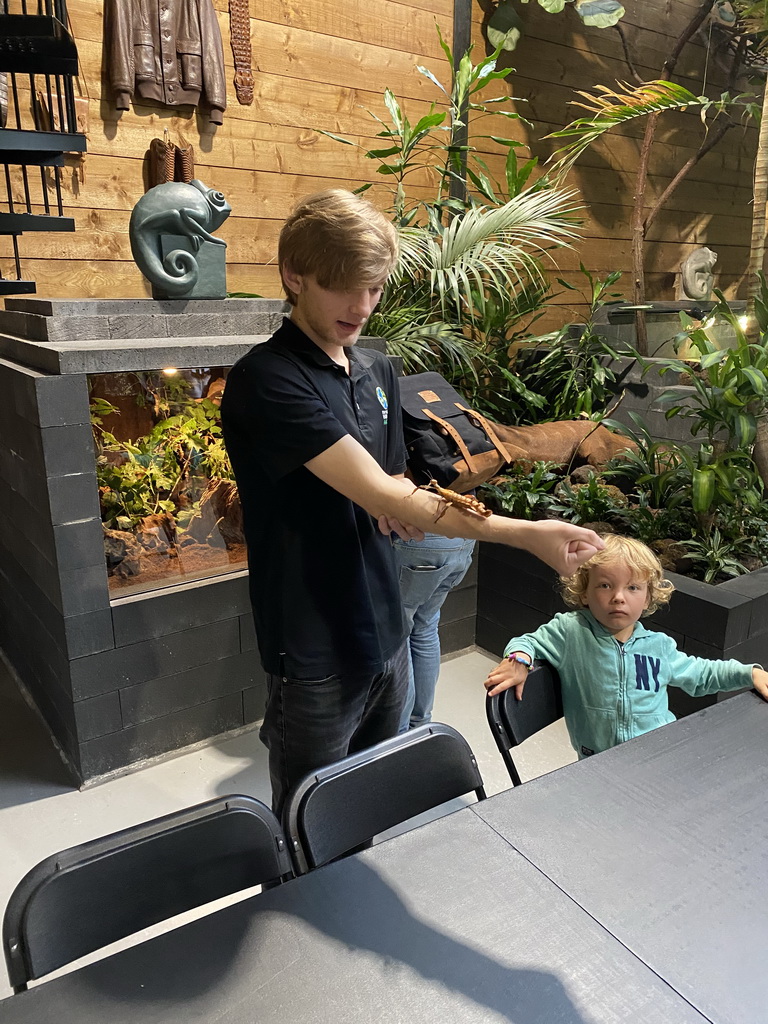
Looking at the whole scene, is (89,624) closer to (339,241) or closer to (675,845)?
(339,241)

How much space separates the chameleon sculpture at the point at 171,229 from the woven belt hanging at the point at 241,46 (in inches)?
55.3

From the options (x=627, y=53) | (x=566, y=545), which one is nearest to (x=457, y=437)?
(x=566, y=545)

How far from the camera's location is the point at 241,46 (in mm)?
3666

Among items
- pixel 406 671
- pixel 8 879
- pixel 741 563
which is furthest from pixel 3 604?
pixel 741 563

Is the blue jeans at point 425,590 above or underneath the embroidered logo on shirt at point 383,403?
underneath

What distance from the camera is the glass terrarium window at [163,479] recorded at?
2322mm

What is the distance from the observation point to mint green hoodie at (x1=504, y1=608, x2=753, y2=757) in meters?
1.67

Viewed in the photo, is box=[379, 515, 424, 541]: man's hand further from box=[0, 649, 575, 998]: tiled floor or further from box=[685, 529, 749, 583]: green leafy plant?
box=[685, 529, 749, 583]: green leafy plant

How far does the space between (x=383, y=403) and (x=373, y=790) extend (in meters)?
0.68

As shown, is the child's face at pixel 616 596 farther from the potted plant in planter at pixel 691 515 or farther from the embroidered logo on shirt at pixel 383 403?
the potted plant in planter at pixel 691 515

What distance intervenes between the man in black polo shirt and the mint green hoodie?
0.37m

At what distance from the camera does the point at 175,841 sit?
113cm

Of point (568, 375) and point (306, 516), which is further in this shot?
point (568, 375)

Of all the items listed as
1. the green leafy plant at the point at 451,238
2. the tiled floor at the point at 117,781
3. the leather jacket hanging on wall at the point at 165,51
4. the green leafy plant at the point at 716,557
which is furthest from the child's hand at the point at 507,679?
the leather jacket hanging on wall at the point at 165,51
